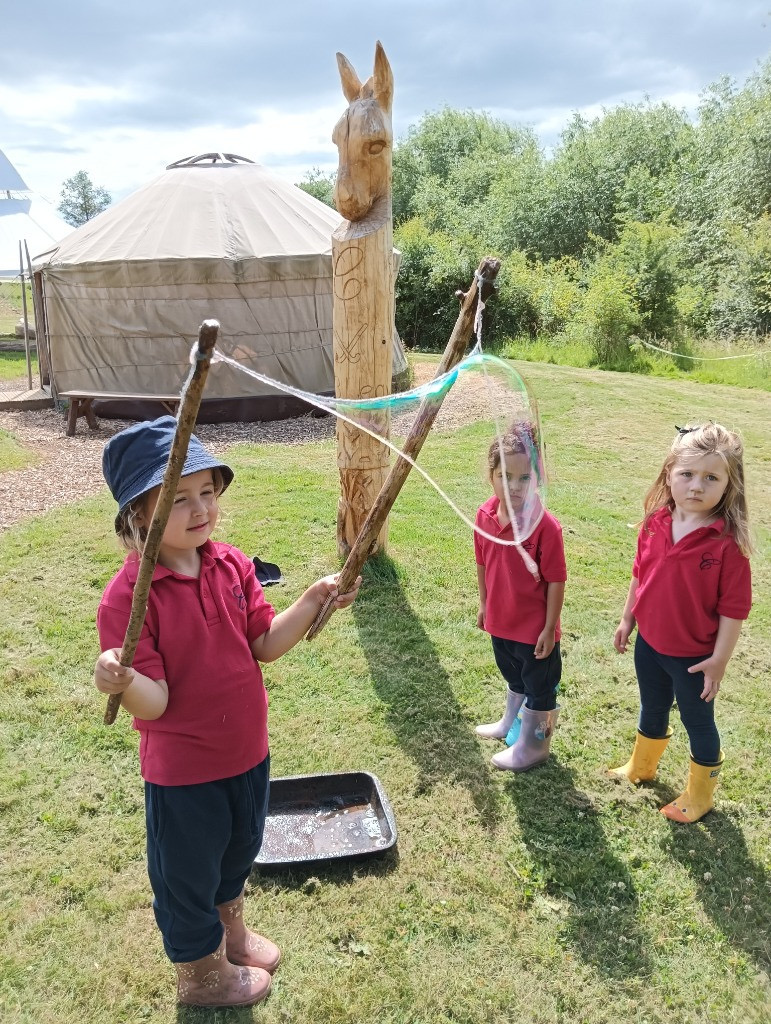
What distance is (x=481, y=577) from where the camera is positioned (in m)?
3.39

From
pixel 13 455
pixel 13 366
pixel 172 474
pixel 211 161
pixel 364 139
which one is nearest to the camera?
pixel 172 474

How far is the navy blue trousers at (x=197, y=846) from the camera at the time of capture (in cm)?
197

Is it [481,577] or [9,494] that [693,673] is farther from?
[9,494]

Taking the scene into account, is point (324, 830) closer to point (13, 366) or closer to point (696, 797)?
point (696, 797)

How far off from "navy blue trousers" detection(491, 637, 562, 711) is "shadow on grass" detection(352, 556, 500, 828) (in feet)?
1.41

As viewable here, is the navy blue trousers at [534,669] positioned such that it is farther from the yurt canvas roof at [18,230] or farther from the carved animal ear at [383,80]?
the yurt canvas roof at [18,230]

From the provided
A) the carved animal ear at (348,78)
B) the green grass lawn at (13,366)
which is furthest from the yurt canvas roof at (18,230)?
the carved animal ear at (348,78)

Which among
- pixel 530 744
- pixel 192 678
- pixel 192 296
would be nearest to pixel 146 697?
pixel 192 678

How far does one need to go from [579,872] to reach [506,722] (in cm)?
90

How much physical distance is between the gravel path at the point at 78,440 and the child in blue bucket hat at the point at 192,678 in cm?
460

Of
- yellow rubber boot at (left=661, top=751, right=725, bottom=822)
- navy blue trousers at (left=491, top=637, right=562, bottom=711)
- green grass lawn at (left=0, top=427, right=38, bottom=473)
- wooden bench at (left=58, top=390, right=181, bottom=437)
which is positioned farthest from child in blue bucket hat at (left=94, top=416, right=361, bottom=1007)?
wooden bench at (left=58, top=390, right=181, bottom=437)

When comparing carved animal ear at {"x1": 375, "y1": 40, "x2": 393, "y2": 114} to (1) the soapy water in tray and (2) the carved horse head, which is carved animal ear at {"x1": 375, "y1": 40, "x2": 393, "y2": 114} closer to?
(2) the carved horse head

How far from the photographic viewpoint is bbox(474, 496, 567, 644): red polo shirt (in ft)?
9.97

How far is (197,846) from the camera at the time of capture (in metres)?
1.98
